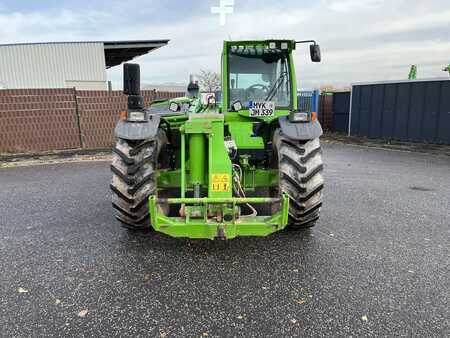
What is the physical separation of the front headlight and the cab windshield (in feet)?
4.41

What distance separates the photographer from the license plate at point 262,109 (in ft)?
15.1

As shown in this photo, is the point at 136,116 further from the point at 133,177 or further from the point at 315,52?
the point at 315,52

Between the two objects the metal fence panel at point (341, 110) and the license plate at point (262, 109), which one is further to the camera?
the metal fence panel at point (341, 110)

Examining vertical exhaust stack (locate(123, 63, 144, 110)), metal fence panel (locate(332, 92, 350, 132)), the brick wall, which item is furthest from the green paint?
metal fence panel (locate(332, 92, 350, 132))

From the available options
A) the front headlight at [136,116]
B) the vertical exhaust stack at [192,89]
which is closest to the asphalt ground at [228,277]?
the front headlight at [136,116]

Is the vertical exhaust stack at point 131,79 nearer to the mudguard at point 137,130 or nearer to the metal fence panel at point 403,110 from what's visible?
the mudguard at point 137,130

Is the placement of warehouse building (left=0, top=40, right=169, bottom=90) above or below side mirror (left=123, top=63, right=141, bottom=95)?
above

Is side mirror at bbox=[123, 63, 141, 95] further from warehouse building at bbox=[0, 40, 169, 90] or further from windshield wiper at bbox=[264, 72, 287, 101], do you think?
warehouse building at bbox=[0, 40, 169, 90]

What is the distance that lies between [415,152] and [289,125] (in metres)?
9.45

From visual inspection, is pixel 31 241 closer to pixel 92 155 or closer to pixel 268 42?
pixel 268 42

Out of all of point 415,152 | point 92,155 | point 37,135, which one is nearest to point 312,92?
point 415,152

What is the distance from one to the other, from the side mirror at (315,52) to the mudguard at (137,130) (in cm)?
232

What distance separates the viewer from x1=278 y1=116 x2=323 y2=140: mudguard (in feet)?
12.5

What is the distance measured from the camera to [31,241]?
14.2 ft
